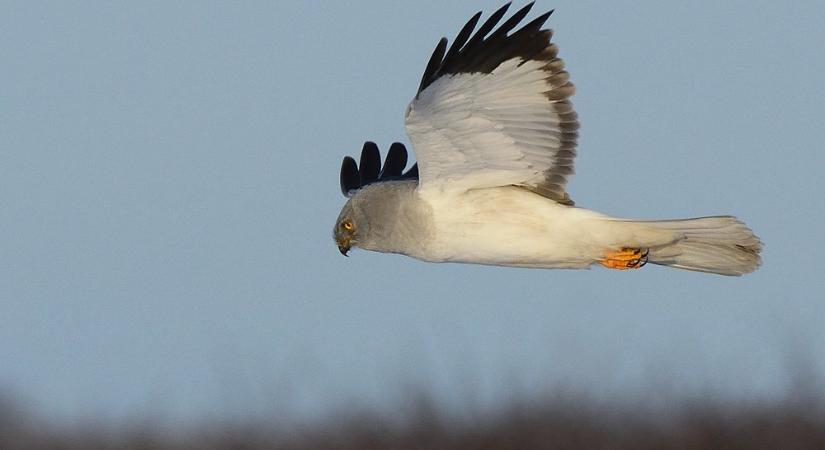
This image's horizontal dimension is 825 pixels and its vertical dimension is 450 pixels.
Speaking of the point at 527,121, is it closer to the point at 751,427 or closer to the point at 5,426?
the point at 751,427

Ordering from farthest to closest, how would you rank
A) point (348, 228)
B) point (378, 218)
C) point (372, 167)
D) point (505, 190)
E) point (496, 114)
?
1. point (372, 167)
2. point (348, 228)
3. point (378, 218)
4. point (505, 190)
5. point (496, 114)

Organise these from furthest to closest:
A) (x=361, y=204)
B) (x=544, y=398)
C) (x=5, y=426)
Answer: (x=5, y=426) < (x=544, y=398) < (x=361, y=204)

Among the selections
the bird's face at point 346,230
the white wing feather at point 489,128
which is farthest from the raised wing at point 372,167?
the white wing feather at point 489,128

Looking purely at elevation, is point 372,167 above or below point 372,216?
above

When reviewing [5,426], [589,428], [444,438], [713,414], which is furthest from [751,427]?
[5,426]

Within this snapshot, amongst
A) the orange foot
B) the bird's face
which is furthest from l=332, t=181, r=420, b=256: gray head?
the orange foot

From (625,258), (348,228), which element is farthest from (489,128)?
(348,228)

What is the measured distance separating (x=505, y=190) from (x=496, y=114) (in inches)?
31.6

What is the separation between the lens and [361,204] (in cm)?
1133

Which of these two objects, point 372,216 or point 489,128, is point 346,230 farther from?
point 489,128

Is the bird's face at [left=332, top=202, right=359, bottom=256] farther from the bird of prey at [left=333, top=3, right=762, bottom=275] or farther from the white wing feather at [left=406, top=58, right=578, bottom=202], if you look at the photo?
the white wing feather at [left=406, top=58, right=578, bottom=202]

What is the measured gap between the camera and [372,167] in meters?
13.6

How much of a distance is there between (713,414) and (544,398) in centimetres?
193

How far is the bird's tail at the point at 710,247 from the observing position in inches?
422
